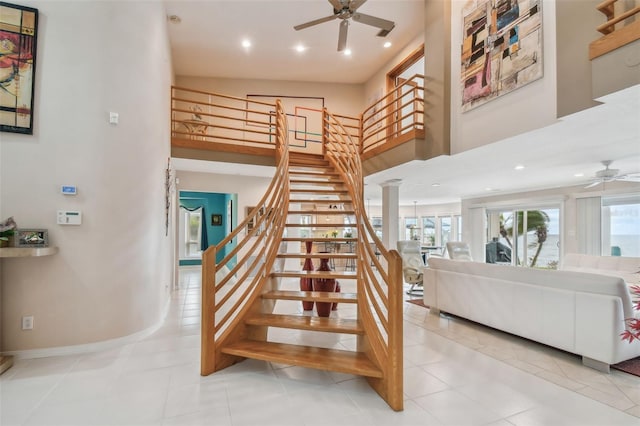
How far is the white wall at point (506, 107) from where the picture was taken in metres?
3.22

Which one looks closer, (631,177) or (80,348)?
(80,348)

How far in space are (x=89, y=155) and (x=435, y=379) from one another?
3.94 m

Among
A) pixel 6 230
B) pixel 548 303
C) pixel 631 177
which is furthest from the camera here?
pixel 631 177

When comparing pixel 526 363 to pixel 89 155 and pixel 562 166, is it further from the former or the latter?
pixel 89 155

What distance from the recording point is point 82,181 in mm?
3254

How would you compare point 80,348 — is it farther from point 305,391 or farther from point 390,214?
point 390,214

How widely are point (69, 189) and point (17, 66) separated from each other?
1228 mm

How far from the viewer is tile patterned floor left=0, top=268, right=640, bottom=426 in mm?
2146

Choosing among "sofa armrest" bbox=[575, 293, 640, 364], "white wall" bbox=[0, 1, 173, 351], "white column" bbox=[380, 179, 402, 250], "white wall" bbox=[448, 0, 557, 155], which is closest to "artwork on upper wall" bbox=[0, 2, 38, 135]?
"white wall" bbox=[0, 1, 173, 351]

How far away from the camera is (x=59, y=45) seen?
318 cm

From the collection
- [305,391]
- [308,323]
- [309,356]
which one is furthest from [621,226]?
[305,391]

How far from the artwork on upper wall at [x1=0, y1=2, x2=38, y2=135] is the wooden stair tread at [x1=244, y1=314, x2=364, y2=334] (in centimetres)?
285

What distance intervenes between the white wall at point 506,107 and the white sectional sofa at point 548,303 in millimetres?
1565

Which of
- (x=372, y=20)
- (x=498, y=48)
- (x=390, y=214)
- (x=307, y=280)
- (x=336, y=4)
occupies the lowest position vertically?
(x=307, y=280)
